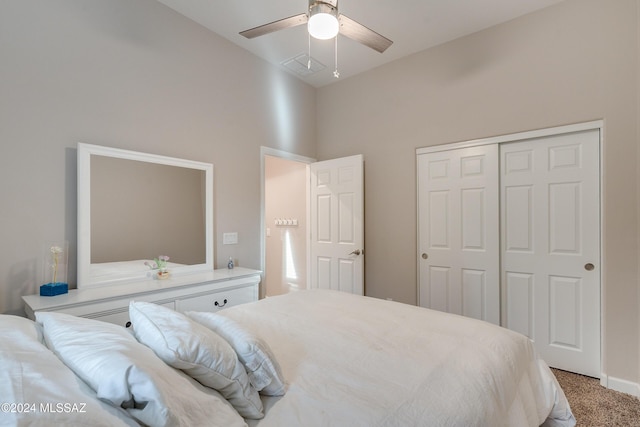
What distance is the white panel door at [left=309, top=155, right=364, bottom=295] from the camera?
11.4 feet

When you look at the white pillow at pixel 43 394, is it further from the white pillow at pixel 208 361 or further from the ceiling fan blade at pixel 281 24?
the ceiling fan blade at pixel 281 24

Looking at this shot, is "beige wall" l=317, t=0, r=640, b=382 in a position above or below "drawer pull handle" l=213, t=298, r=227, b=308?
above

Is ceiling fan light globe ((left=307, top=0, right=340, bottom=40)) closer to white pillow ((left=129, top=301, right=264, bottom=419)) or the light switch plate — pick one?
white pillow ((left=129, top=301, right=264, bottom=419))

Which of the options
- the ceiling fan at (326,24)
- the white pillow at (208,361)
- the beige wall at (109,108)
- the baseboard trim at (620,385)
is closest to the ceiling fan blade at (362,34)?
the ceiling fan at (326,24)

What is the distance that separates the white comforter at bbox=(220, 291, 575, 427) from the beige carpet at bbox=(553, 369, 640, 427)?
484mm

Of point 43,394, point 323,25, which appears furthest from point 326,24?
point 43,394

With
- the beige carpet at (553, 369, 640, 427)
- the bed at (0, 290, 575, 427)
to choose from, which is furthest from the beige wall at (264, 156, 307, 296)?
the beige carpet at (553, 369, 640, 427)

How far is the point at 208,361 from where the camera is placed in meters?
0.92

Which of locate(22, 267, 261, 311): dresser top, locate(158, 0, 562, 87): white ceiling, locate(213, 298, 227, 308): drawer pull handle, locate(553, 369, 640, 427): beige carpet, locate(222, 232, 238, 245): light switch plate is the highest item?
locate(158, 0, 562, 87): white ceiling

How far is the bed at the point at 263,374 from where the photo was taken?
2.30 feet

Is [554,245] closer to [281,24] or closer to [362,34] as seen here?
[362,34]

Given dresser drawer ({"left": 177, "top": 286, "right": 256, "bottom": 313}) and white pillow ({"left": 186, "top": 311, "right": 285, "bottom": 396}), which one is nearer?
white pillow ({"left": 186, "top": 311, "right": 285, "bottom": 396})

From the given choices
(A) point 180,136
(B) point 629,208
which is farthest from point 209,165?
(B) point 629,208

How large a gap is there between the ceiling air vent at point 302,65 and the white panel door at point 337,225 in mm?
1101
